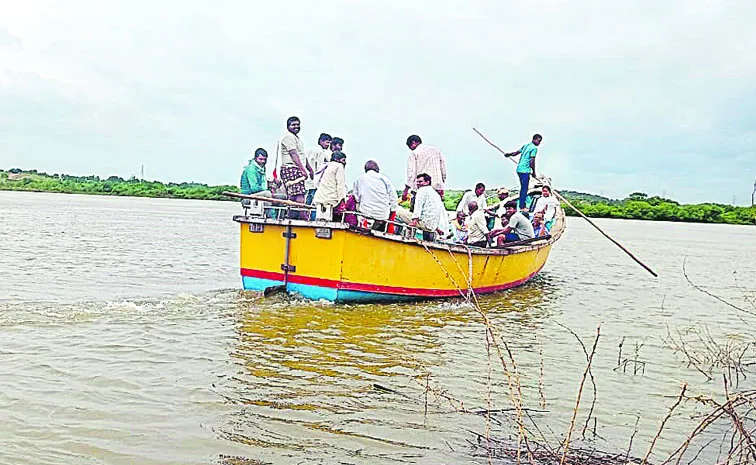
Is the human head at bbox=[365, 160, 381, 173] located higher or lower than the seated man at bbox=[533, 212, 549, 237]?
higher

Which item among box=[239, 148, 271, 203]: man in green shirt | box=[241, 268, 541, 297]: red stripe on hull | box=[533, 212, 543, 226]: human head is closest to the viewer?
box=[241, 268, 541, 297]: red stripe on hull

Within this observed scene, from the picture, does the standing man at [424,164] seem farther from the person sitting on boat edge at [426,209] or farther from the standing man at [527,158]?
the standing man at [527,158]

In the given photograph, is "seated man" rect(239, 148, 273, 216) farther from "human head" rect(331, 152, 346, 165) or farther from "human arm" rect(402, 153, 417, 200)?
"human arm" rect(402, 153, 417, 200)

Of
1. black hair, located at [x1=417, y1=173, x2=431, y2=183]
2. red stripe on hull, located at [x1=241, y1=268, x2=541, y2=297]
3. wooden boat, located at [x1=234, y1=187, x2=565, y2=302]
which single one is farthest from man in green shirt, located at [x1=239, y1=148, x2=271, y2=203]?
black hair, located at [x1=417, y1=173, x2=431, y2=183]

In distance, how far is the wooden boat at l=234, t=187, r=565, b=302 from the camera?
393 inches

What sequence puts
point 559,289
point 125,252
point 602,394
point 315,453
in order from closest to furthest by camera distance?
point 315,453 < point 602,394 < point 559,289 < point 125,252

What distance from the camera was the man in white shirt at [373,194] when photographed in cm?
1053

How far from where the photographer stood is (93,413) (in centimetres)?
548

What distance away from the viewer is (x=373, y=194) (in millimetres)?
10547

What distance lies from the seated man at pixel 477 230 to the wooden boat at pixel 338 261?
91 cm

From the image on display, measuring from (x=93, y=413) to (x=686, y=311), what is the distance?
33.5 ft

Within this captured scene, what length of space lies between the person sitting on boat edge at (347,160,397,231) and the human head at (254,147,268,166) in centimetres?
176

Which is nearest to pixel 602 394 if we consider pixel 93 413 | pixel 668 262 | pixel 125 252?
pixel 93 413

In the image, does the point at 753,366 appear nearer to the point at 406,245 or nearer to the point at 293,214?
the point at 406,245
